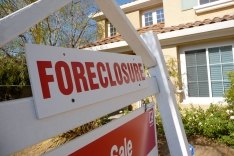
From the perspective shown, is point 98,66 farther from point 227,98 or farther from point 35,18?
point 227,98

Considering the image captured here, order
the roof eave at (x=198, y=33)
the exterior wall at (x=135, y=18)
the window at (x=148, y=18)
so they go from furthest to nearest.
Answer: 1. the window at (x=148, y=18)
2. the exterior wall at (x=135, y=18)
3. the roof eave at (x=198, y=33)

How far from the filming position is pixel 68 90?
83 cm

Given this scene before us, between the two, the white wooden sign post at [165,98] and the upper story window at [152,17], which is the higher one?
the upper story window at [152,17]

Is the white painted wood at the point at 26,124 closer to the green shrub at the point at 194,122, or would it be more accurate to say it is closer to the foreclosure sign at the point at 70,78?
the foreclosure sign at the point at 70,78

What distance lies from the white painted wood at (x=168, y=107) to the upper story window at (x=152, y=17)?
12.5 metres

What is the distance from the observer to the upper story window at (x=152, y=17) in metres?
13.7

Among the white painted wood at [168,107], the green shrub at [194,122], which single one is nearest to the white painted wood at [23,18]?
the white painted wood at [168,107]

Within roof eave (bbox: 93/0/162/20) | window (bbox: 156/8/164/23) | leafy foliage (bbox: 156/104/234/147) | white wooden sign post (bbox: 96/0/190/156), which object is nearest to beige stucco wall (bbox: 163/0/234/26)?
roof eave (bbox: 93/0/162/20)

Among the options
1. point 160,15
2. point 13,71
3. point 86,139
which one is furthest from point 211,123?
point 13,71

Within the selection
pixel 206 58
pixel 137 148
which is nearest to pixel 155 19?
pixel 206 58

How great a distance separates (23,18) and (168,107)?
3.61ft

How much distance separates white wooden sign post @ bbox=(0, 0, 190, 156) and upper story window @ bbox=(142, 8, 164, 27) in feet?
42.1

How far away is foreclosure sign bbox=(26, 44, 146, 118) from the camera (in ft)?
2.41

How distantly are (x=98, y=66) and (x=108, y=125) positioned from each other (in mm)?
245
